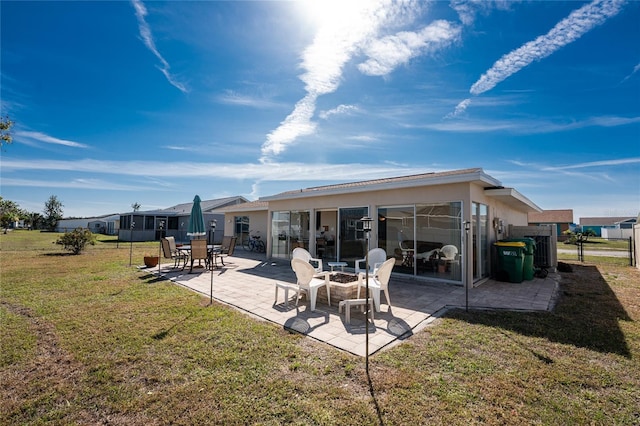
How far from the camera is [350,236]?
9.60 metres

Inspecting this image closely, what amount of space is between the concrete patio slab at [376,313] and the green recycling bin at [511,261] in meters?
0.38

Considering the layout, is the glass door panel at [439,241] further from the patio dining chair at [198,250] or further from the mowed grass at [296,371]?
the patio dining chair at [198,250]

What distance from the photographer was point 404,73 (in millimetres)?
8203

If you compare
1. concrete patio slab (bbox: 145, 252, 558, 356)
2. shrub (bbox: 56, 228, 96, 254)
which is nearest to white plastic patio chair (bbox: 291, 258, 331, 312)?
concrete patio slab (bbox: 145, 252, 558, 356)

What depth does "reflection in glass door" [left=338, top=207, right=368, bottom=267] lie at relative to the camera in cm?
941

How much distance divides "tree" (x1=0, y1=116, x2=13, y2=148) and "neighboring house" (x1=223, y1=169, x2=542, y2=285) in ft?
27.5

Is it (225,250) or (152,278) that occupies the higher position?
(225,250)

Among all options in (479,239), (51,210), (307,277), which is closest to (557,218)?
(479,239)

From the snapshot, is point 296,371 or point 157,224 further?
point 157,224

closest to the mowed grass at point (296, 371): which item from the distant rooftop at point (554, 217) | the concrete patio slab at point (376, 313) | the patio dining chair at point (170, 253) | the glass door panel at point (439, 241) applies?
the concrete patio slab at point (376, 313)

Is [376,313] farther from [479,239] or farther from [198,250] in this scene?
[198,250]

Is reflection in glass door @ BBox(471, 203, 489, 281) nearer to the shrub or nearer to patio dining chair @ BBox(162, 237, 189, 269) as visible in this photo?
patio dining chair @ BBox(162, 237, 189, 269)

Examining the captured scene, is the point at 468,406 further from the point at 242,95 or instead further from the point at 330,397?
the point at 242,95

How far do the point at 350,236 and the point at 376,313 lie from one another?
467 centimetres
